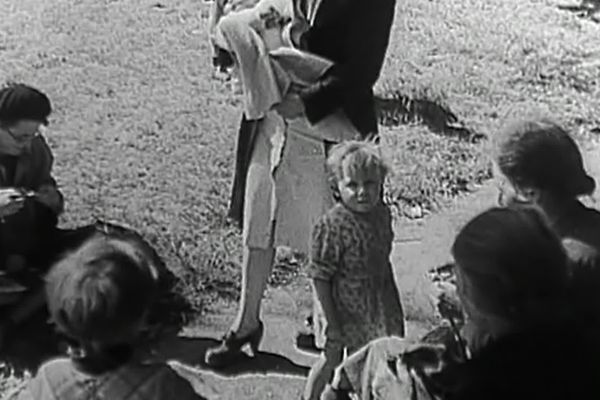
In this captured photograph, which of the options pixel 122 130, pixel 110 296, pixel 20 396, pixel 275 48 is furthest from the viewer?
pixel 122 130

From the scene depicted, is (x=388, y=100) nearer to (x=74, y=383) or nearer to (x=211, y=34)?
(x=211, y=34)

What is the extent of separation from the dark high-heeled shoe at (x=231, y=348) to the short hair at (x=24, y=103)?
0.51 meters

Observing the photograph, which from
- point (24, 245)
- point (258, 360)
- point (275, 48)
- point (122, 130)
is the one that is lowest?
point (258, 360)

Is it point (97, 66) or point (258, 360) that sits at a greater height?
point (97, 66)

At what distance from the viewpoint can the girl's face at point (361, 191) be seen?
2334 millimetres

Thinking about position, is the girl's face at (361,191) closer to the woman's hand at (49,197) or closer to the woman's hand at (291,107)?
the woman's hand at (291,107)

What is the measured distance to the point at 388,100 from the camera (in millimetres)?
2484

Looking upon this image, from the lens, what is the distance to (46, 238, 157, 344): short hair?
77.0 inches

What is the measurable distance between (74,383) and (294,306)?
60cm

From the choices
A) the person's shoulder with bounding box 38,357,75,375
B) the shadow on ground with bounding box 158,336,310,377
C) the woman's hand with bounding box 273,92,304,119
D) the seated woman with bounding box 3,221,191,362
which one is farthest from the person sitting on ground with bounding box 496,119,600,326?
the person's shoulder with bounding box 38,357,75,375

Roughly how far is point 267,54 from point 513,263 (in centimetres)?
62

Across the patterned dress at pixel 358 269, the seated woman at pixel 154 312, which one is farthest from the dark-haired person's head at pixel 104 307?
the patterned dress at pixel 358 269

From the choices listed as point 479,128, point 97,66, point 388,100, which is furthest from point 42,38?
point 479,128

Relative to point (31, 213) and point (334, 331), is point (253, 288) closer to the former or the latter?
point (334, 331)
